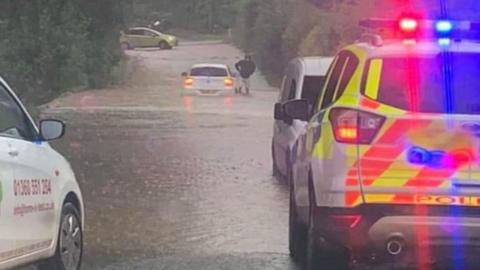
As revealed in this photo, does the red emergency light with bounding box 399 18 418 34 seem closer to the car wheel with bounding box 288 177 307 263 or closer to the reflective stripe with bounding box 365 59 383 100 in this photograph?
the reflective stripe with bounding box 365 59 383 100

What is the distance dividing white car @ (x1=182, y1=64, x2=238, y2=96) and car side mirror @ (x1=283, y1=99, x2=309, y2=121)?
3380 centimetres

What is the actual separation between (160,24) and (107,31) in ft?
220

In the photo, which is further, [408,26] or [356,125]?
[408,26]

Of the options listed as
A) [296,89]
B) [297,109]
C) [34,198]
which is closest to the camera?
[34,198]

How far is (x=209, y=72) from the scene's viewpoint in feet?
143

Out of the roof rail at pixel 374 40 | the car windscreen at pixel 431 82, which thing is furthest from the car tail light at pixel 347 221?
the roof rail at pixel 374 40

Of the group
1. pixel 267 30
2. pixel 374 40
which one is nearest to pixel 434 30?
pixel 374 40

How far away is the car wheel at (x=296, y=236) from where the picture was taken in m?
9.92

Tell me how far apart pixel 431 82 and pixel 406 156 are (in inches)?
21.1

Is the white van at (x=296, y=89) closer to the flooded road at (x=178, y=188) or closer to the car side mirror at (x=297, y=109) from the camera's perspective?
the flooded road at (x=178, y=188)

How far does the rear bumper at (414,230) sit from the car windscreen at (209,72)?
36.1 metres

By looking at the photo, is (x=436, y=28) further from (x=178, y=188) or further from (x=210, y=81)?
(x=210, y=81)

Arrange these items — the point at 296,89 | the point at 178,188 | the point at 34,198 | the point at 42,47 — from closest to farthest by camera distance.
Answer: the point at 34,198, the point at 296,89, the point at 178,188, the point at 42,47

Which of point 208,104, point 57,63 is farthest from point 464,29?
point 208,104
